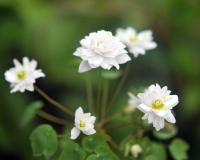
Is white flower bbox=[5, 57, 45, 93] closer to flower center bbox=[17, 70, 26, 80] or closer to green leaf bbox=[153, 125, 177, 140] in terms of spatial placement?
flower center bbox=[17, 70, 26, 80]

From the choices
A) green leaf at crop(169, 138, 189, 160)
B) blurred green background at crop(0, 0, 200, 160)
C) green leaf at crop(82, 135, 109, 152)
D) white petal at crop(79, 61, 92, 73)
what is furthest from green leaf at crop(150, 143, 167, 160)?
blurred green background at crop(0, 0, 200, 160)

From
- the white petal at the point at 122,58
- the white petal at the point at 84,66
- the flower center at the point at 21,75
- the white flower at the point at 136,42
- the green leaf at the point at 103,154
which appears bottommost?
the green leaf at the point at 103,154

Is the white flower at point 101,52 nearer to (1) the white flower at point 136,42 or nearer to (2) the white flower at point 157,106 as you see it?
(2) the white flower at point 157,106

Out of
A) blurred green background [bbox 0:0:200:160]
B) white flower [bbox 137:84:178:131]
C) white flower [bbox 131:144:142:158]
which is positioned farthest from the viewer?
blurred green background [bbox 0:0:200:160]

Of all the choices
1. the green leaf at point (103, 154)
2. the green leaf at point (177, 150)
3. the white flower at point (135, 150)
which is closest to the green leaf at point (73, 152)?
the green leaf at point (103, 154)

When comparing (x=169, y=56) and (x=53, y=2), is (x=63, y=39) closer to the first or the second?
(x=53, y=2)

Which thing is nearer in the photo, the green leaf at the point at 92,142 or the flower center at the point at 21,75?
the green leaf at the point at 92,142
